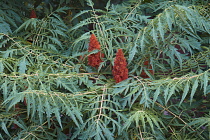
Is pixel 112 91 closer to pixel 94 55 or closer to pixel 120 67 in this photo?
pixel 120 67

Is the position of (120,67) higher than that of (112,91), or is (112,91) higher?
(120,67)

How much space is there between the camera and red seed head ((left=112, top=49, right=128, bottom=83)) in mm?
1986

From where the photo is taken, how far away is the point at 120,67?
78.7 inches

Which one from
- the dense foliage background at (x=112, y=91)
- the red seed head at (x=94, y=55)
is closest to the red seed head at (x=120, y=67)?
the dense foliage background at (x=112, y=91)

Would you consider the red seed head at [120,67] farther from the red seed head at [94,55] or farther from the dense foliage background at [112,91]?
the red seed head at [94,55]

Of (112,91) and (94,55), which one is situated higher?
(94,55)

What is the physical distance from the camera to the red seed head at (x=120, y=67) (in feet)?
6.52

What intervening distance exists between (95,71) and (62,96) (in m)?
0.52

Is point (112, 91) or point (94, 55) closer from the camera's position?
A: point (112, 91)

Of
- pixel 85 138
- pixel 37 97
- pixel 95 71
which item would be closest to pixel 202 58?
pixel 95 71

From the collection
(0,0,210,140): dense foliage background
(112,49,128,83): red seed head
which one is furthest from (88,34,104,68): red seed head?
(112,49,128,83): red seed head

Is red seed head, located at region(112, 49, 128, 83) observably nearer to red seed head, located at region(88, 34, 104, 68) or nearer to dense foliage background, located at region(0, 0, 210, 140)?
dense foliage background, located at region(0, 0, 210, 140)

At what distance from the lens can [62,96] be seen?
180 cm

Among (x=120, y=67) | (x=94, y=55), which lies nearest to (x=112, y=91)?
(x=120, y=67)
